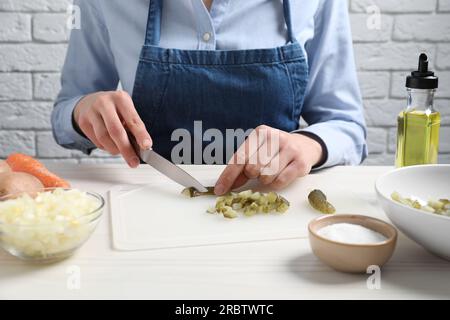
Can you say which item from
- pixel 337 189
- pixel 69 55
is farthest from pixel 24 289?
pixel 69 55

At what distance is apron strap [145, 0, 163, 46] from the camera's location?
117 cm

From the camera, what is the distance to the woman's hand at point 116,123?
95cm

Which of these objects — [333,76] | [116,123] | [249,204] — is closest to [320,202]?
[249,204]

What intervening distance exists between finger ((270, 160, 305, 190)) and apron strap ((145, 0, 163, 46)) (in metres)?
0.41

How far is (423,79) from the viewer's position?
92cm

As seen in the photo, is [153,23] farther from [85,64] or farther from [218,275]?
[218,275]

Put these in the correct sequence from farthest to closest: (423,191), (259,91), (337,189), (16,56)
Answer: (16,56) → (259,91) → (337,189) → (423,191)

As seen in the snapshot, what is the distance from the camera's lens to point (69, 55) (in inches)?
51.2

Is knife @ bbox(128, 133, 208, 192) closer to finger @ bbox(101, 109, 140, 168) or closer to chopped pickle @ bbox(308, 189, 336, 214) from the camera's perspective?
finger @ bbox(101, 109, 140, 168)

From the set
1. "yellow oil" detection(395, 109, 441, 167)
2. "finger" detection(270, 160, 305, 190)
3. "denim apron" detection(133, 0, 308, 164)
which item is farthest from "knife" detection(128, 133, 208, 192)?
"yellow oil" detection(395, 109, 441, 167)

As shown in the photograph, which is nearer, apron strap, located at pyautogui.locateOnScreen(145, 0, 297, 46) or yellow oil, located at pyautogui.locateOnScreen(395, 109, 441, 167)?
yellow oil, located at pyautogui.locateOnScreen(395, 109, 441, 167)

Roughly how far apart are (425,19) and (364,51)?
0.65 ft

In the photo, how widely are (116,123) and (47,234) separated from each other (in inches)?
13.2
